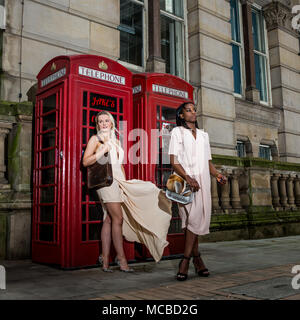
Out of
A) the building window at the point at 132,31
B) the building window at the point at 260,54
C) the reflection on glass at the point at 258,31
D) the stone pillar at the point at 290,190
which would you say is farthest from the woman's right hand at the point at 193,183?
the reflection on glass at the point at 258,31

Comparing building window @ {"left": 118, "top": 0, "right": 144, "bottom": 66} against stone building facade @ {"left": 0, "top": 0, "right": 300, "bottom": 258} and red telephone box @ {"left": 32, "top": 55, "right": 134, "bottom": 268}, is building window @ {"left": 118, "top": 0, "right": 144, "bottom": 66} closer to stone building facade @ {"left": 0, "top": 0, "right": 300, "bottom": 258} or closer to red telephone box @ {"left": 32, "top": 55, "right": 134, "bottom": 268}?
stone building facade @ {"left": 0, "top": 0, "right": 300, "bottom": 258}

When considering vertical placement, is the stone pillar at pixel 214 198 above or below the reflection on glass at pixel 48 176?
below

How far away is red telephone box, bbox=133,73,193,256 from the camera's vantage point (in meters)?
5.44

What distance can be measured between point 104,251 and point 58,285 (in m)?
0.91

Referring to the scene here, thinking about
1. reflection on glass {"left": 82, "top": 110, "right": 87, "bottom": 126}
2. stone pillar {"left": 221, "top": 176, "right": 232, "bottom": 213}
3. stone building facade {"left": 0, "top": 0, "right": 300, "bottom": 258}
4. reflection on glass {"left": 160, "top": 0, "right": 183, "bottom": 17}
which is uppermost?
reflection on glass {"left": 160, "top": 0, "right": 183, "bottom": 17}

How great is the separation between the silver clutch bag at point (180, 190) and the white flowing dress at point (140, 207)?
874mm

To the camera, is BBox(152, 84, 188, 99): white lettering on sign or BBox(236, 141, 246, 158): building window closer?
BBox(152, 84, 188, 99): white lettering on sign

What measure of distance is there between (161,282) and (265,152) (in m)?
8.80

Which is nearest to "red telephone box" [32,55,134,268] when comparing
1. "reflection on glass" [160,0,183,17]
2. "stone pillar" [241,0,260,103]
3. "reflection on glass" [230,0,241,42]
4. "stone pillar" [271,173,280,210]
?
"stone pillar" [271,173,280,210]

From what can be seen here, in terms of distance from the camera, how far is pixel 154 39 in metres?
9.09

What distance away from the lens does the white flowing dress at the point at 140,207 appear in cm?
451

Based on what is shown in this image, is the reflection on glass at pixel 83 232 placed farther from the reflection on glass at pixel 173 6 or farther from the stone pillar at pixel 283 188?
the reflection on glass at pixel 173 6

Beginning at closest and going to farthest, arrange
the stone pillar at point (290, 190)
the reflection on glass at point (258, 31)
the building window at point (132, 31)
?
the building window at point (132, 31), the stone pillar at point (290, 190), the reflection on glass at point (258, 31)

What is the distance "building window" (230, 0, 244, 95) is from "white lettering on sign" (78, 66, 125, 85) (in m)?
7.00
